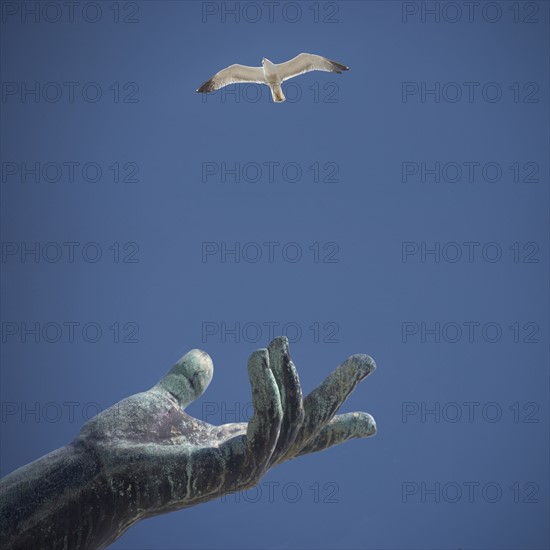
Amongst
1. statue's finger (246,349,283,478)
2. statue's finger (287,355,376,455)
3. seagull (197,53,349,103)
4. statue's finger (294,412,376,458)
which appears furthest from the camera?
seagull (197,53,349,103)

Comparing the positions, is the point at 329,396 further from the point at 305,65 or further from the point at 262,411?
the point at 305,65

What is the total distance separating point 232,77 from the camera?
15.3 m

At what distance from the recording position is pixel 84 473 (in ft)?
22.2

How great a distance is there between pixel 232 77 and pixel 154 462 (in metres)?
9.67

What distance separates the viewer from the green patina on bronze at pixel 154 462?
6.49 metres

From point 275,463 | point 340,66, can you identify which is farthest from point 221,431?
point 340,66

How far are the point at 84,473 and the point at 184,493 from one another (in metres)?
0.72

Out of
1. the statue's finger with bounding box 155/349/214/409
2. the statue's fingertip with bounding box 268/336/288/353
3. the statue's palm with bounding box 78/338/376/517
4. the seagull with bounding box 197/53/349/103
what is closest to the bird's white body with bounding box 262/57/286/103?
the seagull with bounding box 197/53/349/103

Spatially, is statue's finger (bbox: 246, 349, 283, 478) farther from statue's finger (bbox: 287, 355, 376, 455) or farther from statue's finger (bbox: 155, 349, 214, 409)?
statue's finger (bbox: 155, 349, 214, 409)

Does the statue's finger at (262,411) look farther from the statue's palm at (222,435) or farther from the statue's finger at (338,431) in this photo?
the statue's finger at (338,431)

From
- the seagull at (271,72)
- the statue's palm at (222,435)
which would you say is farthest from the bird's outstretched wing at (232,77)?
the statue's palm at (222,435)

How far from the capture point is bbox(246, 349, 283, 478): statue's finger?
20.9 feet

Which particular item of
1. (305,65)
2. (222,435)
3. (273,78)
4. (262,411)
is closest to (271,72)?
(273,78)

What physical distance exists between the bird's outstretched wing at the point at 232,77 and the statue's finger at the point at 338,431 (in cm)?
894
